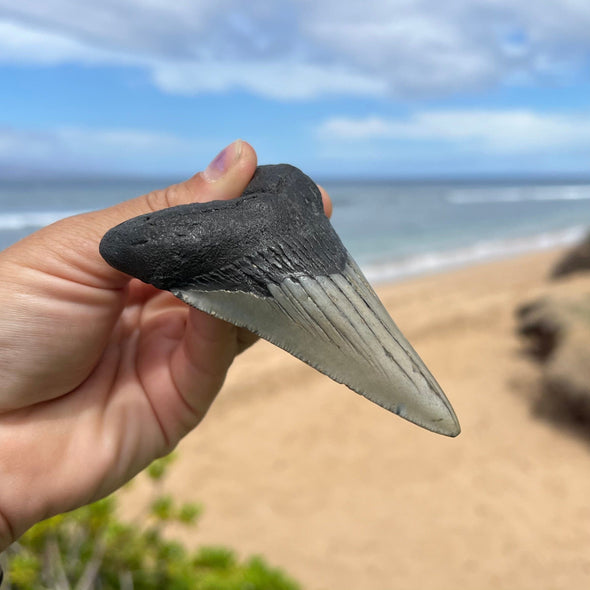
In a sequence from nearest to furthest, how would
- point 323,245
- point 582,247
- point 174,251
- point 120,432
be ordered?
point 174,251, point 323,245, point 120,432, point 582,247

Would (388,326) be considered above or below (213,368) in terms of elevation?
above

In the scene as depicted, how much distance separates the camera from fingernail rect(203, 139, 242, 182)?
192cm

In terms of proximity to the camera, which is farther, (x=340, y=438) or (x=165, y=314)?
(x=340, y=438)

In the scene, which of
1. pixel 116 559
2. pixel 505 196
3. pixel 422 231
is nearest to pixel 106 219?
pixel 116 559

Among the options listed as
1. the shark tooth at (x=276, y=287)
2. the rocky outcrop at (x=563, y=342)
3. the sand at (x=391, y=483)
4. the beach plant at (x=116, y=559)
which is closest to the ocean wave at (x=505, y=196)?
the rocky outcrop at (x=563, y=342)

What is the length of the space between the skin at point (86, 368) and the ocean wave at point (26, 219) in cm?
2014

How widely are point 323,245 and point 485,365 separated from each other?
674cm

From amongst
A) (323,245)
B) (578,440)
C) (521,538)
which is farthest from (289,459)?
(323,245)

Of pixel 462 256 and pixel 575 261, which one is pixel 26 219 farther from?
pixel 575 261

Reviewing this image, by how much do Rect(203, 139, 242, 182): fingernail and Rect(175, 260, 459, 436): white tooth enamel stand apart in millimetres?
493

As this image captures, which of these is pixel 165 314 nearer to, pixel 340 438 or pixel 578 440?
pixel 340 438

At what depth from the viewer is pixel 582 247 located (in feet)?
41.2

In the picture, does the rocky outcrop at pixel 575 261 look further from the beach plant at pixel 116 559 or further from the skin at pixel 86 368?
the skin at pixel 86 368

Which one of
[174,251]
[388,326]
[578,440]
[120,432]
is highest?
[174,251]
